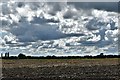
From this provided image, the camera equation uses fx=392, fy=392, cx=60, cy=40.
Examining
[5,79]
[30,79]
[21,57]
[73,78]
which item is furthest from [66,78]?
[21,57]

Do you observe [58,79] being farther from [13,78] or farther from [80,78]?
[13,78]

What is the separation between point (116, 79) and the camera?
123 ft

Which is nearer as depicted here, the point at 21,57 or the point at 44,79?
the point at 44,79

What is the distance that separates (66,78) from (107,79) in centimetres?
404

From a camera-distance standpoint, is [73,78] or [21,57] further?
[21,57]

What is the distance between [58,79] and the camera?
38.0 meters

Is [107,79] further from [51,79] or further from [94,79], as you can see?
[51,79]

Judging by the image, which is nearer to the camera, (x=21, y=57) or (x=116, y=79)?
(x=116, y=79)

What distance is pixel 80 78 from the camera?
38.3m

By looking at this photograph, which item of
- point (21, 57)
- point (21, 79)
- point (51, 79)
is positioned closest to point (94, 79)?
point (51, 79)

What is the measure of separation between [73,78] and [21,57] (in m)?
77.6

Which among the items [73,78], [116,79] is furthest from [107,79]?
[73,78]

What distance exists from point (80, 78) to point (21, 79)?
227 inches

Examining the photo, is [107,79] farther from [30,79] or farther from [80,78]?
[30,79]
